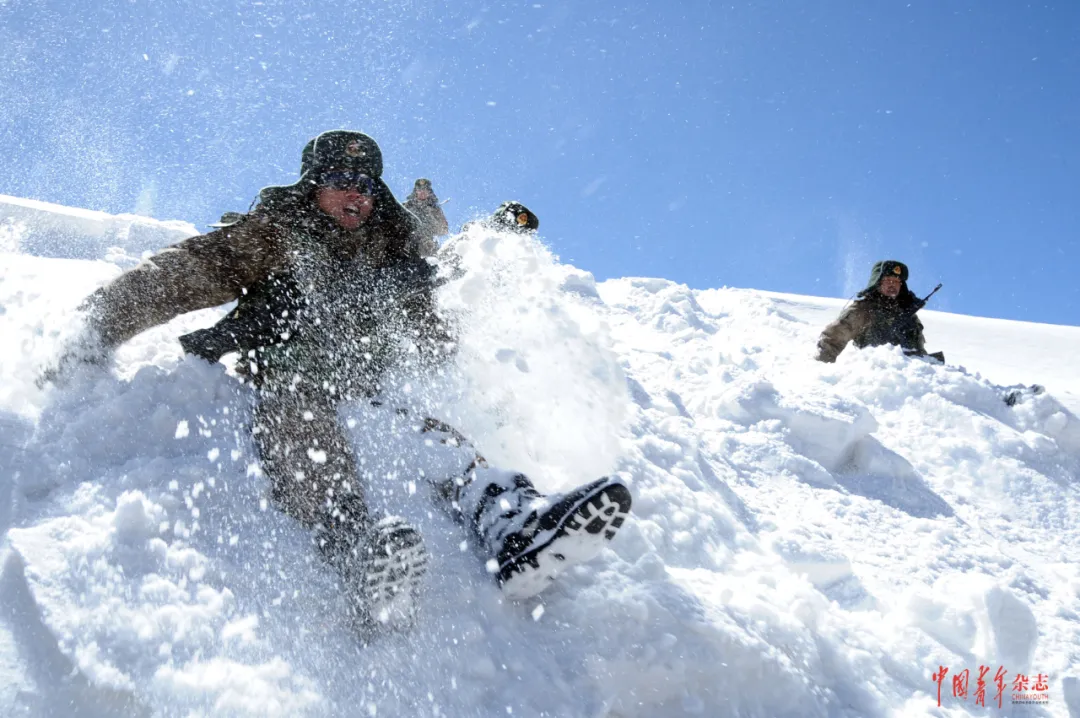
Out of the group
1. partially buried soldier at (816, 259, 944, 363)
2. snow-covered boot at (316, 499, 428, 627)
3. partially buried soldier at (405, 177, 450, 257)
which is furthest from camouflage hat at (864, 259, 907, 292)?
snow-covered boot at (316, 499, 428, 627)

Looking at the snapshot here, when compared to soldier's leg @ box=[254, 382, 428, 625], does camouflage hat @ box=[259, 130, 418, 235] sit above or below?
above

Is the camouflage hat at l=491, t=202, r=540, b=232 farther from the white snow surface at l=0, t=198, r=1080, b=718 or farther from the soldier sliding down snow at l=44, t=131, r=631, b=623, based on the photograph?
the soldier sliding down snow at l=44, t=131, r=631, b=623

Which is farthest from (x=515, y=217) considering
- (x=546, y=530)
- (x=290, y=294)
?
(x=546, y=530)

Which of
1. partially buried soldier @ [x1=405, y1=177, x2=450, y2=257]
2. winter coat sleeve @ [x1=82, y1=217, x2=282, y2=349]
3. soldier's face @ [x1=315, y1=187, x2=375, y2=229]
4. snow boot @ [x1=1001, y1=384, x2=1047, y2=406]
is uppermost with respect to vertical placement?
partially buried soldier @ [x1=405, y1=177, x2=450, y2=257]

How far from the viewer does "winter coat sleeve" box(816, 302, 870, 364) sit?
710 centimetres

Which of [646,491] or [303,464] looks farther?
[646,491]

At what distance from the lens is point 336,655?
1.54 metres

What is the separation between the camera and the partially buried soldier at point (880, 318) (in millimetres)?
7117

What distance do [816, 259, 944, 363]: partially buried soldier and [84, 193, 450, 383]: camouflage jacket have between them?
5.55 meters

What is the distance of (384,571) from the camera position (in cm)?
163

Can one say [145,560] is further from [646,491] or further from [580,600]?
[646,491]

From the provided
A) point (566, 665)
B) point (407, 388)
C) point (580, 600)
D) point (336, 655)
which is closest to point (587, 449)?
point (407, 388)

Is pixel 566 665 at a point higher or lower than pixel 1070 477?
lower

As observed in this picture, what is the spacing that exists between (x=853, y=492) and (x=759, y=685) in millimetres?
2535
